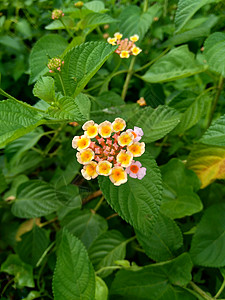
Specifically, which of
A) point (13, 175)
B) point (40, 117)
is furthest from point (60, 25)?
point (13, 175)

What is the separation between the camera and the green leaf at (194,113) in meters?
0.84

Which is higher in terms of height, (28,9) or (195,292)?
(28,9)

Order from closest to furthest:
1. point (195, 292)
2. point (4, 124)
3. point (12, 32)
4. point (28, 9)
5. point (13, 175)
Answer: point (4, 124) < point (195, 292) < point (13, 175) < point (28, 9) < point (12, 32)

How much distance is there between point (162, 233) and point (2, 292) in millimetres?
546

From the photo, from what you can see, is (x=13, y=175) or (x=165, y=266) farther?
(x=13, y=175)

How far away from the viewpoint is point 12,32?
4.80 ft

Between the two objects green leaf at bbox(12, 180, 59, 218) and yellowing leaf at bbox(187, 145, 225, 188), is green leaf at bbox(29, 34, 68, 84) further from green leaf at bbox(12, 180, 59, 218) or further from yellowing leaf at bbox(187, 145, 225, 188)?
yellowing leaf at bbox(187, 145, 225, 188)

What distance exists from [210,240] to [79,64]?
1.76ft

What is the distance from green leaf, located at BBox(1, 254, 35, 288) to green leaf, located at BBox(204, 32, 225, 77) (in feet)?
2.62

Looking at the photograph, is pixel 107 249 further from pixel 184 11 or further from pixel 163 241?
pixel 184 11

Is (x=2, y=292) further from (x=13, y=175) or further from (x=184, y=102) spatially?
(x=184, y=102)

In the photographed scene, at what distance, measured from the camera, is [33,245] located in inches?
36.0

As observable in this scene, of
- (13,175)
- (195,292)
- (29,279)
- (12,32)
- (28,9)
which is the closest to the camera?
(195,292)

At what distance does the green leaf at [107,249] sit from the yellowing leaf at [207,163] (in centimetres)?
29
